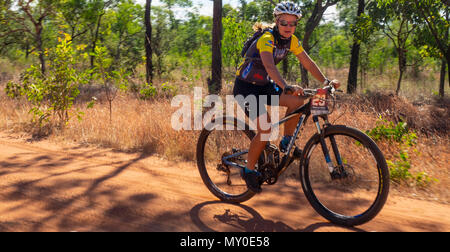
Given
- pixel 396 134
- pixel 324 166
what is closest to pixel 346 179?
pixel 324 166

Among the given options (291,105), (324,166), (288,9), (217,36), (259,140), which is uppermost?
(217,36)

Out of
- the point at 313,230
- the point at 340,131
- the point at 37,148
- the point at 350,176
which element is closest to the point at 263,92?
the point at 340,131

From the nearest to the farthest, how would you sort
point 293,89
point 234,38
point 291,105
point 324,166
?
1. point 293,89
2. point 291,105
3. point 324,166
4. point 234,38

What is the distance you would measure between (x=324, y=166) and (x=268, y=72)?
189 cm

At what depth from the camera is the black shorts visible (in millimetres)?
→ 3566

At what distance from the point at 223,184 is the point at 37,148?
3.72 metres

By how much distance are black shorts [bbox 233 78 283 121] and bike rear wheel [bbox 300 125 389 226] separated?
604 mm

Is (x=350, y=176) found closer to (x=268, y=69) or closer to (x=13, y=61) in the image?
(x=268, y=69)

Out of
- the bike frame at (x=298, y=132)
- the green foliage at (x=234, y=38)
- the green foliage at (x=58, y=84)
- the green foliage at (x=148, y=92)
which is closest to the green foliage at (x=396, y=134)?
the bike frame at (x=298, y=132)

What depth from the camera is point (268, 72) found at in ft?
10.8

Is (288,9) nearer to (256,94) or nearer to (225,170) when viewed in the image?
(256,94)

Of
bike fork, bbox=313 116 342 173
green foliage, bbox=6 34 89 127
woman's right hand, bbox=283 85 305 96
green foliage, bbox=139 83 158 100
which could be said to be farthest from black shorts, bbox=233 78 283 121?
green foliage, bbox=139 83 158 100

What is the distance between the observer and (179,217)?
3.36 meters

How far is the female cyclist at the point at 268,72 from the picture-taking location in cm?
332
